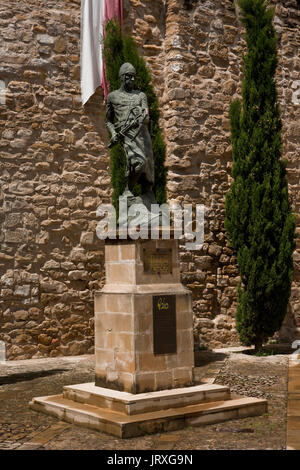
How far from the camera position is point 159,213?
5188 mm

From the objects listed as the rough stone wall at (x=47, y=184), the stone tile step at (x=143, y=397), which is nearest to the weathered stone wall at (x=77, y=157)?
the rough stone wall at (x=47, y=184)

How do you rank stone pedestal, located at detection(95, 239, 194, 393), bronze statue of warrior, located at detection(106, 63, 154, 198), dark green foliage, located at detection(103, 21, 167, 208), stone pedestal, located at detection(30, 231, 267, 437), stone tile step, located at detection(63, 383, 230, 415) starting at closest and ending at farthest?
stone tile step, located at detection(63, 383, 230, 415) < stone pedestal, located at detection(30, 231, 267, 437) < stone pedestal, located at detection(95, 239, 194, 393) < bronze statue of warrior, located at detection(106, 63, 154, 198) < dark green foliage, located at detection(103, 21, 167, 208)

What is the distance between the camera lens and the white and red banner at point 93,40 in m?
8.41

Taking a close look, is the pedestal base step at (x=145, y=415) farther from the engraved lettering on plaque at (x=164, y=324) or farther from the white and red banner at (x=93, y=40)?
the white and red banner at (x=93, y=40)

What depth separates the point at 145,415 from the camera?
4426 millimetres

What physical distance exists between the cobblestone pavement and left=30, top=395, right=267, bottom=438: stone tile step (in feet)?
0.19

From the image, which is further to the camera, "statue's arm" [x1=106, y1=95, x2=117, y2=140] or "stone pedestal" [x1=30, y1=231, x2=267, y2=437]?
"statue's arm" [x1=106, y1=95, x2=117, y2=140]

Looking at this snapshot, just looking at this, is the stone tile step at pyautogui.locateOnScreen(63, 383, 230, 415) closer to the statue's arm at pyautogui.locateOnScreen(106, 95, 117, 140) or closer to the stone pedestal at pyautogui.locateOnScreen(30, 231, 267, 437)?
the stone pedestal at pyautogui.locateOnScreen(30, 231, 267, 437)

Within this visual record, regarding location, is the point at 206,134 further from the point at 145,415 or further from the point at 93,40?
the point at 145,415

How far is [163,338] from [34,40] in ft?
16.7

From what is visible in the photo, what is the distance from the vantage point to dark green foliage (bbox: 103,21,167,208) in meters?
7.70

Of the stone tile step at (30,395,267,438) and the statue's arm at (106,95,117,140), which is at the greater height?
the statue's arm at (106,95,117,140)

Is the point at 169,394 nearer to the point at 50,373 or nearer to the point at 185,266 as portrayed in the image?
the point at 50,373

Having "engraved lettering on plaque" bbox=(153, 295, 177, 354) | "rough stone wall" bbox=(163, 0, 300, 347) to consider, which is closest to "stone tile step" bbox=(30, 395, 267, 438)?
"engraved lettering on plaque" bbox=(153, 295, 177, 354)
